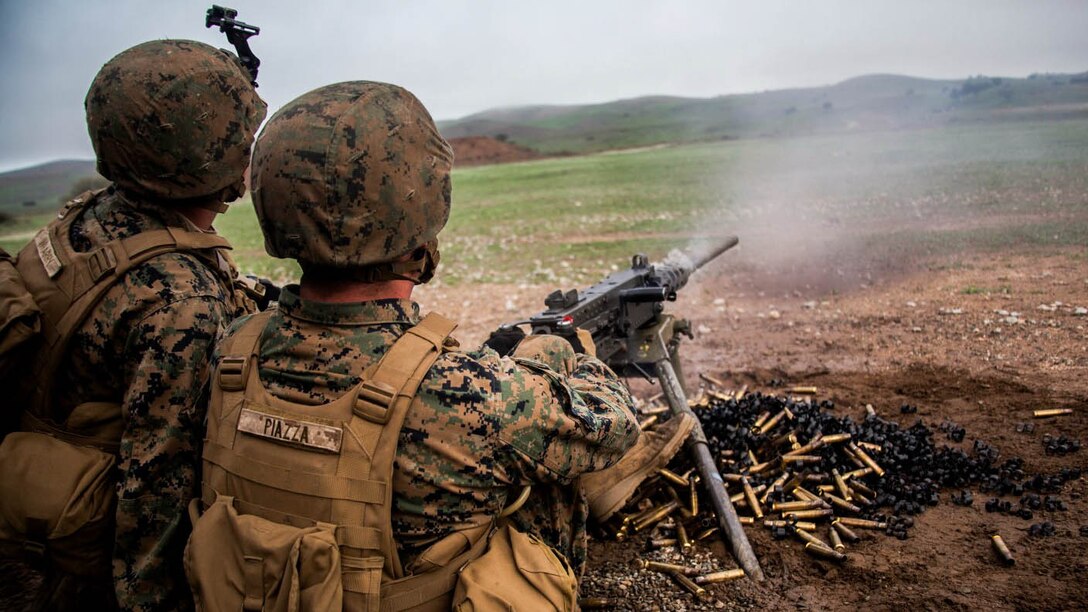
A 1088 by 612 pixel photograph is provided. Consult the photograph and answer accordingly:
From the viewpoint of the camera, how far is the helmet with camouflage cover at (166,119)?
318 centimetres

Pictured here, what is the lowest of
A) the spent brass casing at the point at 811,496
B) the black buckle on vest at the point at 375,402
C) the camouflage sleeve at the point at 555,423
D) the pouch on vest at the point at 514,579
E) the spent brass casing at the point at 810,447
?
the spent brass casing at the point at 811,496

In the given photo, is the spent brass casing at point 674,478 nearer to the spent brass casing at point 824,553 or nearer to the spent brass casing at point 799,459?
the spent brass casing at point 799,459

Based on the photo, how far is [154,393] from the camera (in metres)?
2.91

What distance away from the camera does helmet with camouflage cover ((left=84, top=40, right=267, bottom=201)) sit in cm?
318

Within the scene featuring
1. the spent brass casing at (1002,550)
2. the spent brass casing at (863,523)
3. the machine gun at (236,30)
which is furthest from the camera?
the spent brass casing at (863,523)

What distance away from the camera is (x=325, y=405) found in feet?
7.55

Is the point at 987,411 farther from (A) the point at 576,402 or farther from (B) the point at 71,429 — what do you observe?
(B) the point at 71,429

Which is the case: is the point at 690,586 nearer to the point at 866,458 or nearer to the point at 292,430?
the point at 866,458

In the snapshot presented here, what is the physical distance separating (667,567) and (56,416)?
11.1ft

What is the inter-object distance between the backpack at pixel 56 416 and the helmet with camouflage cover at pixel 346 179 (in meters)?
0.99

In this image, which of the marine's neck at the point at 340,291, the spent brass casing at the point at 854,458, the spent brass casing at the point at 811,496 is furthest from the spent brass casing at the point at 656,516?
the marine's neck at the point at 340,291

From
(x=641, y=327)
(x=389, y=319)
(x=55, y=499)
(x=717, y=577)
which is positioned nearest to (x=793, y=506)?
(x=717, y=577)

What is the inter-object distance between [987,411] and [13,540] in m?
6.82

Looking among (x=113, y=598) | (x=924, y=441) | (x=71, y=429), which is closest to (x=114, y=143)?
(x=71, y=429)
